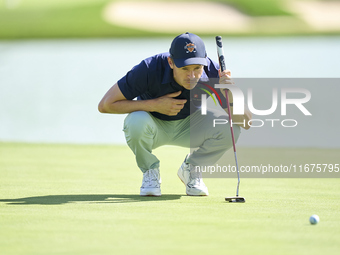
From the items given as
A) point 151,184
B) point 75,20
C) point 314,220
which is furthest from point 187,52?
point 75,20

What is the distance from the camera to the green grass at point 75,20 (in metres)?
12.1

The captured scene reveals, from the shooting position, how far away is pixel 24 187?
3031 mm

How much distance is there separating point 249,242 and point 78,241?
1.64 feet

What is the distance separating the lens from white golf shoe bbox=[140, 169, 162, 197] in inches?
108

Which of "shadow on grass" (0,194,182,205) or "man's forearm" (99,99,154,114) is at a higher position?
"man's forearm" (99,99,154,114)

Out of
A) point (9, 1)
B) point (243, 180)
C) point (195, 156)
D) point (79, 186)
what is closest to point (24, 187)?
point (79, 186)

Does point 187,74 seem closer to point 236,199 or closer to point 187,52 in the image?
point 187,52

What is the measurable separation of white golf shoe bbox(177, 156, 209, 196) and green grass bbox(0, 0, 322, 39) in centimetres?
921

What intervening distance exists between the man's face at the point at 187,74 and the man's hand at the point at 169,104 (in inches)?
3.7

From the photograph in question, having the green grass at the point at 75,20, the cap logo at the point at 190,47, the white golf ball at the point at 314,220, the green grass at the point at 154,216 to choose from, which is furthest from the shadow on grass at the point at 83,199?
the green grass at the point at 75,20

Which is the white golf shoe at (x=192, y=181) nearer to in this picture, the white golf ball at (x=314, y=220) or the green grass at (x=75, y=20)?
the white golf ball at (x=314, y=220)

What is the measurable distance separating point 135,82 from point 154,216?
2.53ft

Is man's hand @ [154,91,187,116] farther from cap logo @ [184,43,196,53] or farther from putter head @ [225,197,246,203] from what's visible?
putter head @ [225,197,246,203]

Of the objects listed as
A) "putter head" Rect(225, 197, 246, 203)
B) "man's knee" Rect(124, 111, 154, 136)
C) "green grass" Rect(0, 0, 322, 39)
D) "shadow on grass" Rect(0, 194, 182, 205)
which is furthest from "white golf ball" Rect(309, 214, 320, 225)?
"green grass" Rect(0, 0, 322, 39)
